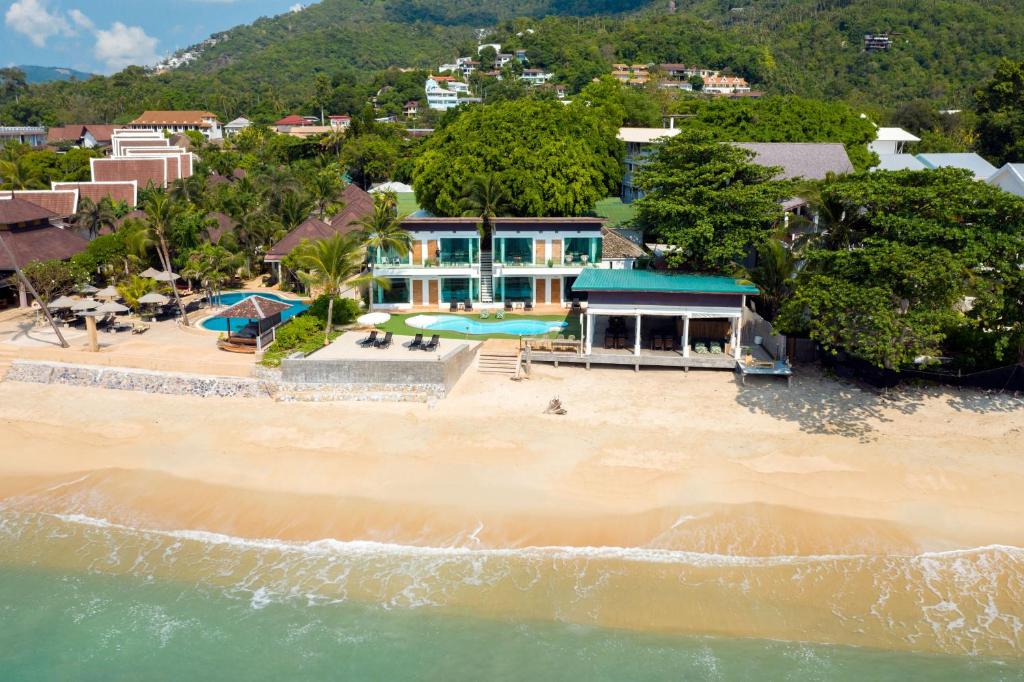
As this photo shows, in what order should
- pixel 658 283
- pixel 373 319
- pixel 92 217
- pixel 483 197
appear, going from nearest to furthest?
pixel 658 283, pixel 373 319, pixel 483 197, pixel 92 217

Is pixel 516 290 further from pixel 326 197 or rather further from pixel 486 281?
pixel 326 197

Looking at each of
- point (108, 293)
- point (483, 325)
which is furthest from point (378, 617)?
point (108, 293)

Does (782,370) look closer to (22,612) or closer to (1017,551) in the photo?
(1017,551)

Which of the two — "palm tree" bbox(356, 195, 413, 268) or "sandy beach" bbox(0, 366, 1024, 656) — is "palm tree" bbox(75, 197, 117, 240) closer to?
"sandy beach" bbox(0, 366, 1024, 656)

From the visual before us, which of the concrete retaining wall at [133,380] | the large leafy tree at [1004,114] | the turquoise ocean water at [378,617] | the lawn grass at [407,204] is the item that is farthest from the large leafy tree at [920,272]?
the large leafy tree at [1004,114]

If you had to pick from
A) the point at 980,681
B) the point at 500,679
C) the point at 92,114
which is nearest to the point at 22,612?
the point at 500,679

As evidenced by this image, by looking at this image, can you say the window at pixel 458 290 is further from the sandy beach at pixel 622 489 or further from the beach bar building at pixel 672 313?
the sandy beach at pixel 622 489
